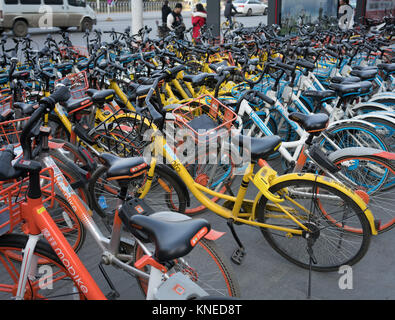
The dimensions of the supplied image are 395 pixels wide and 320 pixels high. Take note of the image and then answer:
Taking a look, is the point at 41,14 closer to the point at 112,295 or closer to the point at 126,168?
the point at 112,295

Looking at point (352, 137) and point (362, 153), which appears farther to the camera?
point (352, 137)

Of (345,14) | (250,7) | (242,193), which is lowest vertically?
(242,193)

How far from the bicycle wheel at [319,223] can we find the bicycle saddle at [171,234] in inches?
46.1

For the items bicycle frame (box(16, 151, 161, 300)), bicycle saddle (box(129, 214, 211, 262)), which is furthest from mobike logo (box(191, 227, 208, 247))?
bicycle frame (box(16, 151, 161, 300))

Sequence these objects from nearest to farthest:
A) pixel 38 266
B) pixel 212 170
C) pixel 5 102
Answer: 1. pixel 38 266
2. pixel 212 170
3. pixel 5 102

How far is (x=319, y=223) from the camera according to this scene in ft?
8.42

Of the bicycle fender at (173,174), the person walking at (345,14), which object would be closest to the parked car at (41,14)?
the person walking at (345,14)

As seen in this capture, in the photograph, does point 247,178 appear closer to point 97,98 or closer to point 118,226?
point 118,226

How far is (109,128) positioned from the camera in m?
3.43

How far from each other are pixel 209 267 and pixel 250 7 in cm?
2494

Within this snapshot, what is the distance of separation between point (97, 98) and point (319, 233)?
2.12 meters

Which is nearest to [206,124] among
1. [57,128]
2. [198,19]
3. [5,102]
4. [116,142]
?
[116,142]

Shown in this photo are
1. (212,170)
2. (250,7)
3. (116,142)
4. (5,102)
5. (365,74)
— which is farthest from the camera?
(250,7)
